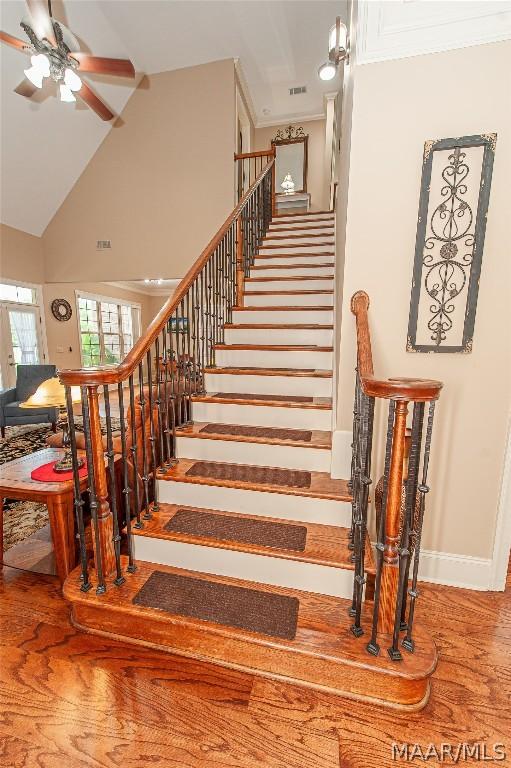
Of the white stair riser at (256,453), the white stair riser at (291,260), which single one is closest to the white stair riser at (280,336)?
the white stair riser at (291,260)

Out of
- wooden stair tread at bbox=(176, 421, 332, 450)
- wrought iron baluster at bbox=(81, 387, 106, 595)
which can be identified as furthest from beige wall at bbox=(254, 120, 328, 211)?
wrought iron baluster at bbox=(81, 387, 106, 595)

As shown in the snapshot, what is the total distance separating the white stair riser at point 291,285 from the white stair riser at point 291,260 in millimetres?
235

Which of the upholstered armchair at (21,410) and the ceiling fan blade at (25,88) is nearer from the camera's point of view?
Answer: the ceiling fan blade at (25,88)

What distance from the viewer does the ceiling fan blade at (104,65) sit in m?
3.24

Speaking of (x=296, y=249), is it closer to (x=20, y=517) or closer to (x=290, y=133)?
(x=20, y=517)

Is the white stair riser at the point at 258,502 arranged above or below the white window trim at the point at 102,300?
below

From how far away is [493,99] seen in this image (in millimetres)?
1651

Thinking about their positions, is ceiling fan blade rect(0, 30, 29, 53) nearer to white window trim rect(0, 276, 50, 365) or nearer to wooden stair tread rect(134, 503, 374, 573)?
white window trim rect(0, 276, 50, 365)

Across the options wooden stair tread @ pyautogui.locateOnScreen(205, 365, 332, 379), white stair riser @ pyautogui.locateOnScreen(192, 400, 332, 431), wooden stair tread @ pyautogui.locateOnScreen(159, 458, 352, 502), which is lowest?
wooden stair tread @ pyautogui.locateOnScreen(159, 458, 352, 502)

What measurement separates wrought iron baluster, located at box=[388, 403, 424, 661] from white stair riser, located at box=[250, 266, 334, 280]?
276 cm

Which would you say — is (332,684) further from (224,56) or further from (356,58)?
(224,56)

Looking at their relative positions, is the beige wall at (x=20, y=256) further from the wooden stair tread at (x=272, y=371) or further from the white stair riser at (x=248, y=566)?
the white stair riser at (x=248, y=566)

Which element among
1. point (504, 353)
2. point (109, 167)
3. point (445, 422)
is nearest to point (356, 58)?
point (504, 353)

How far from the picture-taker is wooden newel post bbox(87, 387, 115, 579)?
60.3 inches
